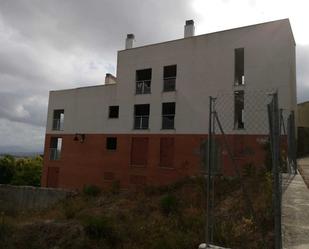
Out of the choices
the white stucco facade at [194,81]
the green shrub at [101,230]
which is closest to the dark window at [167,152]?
the white stucco facade at [194,81]

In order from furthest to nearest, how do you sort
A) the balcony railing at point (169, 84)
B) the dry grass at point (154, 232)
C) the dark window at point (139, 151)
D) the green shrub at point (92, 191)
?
the dark window at point (139, 151) → the balcony railing at point (169, 84) → the green shrub at point (92, 191) → the dry grass at point (154, 232)

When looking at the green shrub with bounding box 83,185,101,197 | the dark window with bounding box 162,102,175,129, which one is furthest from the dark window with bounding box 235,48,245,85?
the green shrub with bounding box 83,185,101,197

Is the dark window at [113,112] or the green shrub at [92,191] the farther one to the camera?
the dark window at [113,112]

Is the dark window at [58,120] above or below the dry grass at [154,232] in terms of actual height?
above

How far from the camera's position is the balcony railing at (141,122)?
2584 cm

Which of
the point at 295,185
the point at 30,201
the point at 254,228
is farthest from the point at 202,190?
the point at 30,201

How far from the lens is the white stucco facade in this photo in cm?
2100

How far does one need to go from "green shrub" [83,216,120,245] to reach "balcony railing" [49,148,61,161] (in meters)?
21.2

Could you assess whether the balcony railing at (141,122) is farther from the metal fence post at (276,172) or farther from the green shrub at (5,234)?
the metal fence post at (276,172)

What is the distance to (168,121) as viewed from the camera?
24875 mm

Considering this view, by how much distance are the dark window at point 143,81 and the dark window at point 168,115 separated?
1953mm

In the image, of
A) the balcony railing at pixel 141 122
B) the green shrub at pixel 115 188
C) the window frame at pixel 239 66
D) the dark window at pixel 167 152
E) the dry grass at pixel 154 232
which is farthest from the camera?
the balcony railing at pixel 141 122

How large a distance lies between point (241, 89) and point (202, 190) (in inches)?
341

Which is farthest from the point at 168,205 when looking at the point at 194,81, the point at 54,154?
the point at 54,154
